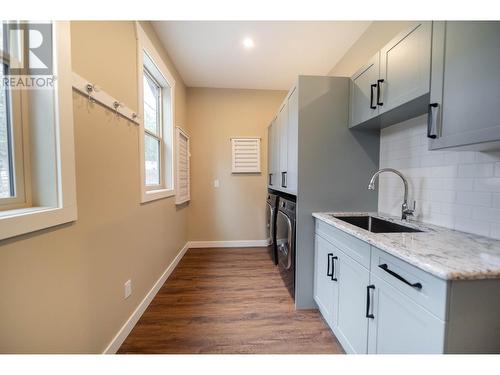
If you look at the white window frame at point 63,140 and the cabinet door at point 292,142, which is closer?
the white window frame at point 63,140

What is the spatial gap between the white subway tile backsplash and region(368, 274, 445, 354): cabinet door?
67 cm

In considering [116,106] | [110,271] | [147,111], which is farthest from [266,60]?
[110,271]

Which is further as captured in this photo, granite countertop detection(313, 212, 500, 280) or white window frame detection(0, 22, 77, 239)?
white window frame detection(0, 22, 77, 239)

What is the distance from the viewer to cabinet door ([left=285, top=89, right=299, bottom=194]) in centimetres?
182

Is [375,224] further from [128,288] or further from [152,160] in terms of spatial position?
[152,160]

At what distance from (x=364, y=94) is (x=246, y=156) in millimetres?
2128

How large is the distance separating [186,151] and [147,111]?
1.03 metres

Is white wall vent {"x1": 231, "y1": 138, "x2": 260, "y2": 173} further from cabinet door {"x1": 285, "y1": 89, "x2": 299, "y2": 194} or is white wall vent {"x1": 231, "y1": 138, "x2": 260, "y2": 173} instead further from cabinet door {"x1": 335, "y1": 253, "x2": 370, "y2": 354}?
cabinet door {"x1": 335, "y1": 253, "x2": 370, "y2": 354}

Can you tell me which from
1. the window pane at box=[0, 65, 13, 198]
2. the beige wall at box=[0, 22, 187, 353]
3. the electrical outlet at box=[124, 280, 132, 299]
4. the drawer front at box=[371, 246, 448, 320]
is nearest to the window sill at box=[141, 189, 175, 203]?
the beige wall at box=[0, 22, 187, 353]

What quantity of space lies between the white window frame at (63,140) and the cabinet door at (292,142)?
1522mm

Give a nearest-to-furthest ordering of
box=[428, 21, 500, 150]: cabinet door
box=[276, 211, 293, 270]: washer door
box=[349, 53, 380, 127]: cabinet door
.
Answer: box=[428, 21, 500, 150]: cabinet door
box=[349, 53, 380, 127]: cabinet door
box=[276, 211, 293, 270]: washer door

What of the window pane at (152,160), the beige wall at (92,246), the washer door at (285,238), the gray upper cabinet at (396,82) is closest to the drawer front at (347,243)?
the washer door at (285,238)

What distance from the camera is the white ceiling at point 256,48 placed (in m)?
1.98

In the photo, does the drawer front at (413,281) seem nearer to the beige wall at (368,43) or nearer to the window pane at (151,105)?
the beige wall at (368,43)
